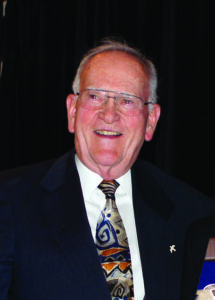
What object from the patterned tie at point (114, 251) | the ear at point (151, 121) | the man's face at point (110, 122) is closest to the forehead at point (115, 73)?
the man's face at point (110, 122)

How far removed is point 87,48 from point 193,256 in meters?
1.57

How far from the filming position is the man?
1130 millimetres

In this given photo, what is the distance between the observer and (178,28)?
2049 millimetres

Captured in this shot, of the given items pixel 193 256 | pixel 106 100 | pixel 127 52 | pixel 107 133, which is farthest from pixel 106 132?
pixel 193 256

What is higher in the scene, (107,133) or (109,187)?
(107,133)

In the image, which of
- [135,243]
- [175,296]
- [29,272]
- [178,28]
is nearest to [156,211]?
[135,243]

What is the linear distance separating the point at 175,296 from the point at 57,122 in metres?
1.56

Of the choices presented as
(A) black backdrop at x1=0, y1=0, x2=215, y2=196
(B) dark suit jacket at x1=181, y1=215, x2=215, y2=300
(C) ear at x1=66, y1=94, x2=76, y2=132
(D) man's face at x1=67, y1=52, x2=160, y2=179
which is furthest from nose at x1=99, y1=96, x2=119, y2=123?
(A) black backdrop at x1=0, y1=0, x2=215, y2=196

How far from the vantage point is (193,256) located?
1.26m

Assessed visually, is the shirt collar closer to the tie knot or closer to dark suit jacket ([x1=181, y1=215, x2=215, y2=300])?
the tie knot

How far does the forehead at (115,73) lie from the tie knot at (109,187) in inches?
14.9

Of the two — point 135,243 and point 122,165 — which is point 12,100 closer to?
point 122,165

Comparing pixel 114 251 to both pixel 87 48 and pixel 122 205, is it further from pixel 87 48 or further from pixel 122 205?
pixel 87 48

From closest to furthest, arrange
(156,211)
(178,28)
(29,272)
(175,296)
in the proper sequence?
(29,272) < (175,296) < (156,211) < (178,28)
